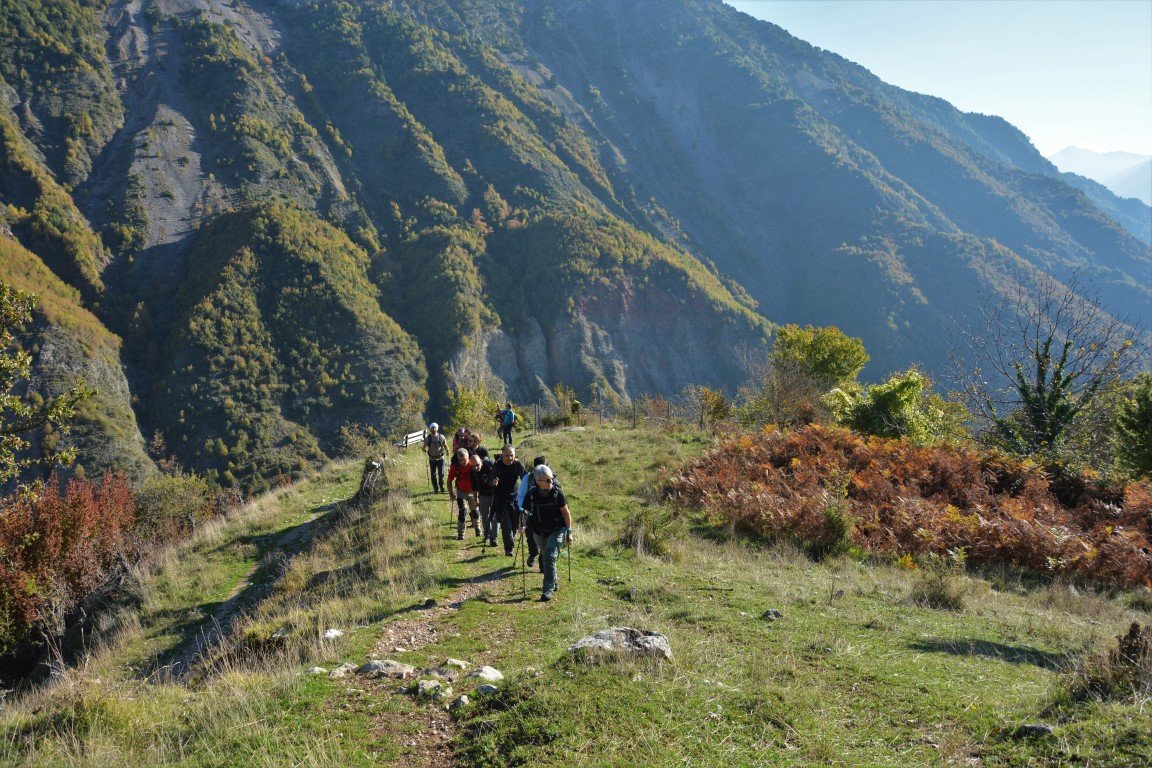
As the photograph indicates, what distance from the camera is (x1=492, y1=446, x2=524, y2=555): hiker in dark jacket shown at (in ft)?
34.0

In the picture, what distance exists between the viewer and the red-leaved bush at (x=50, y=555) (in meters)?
14.4

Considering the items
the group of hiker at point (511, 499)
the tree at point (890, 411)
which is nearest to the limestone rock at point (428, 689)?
the group of hiker at point (511, 499)

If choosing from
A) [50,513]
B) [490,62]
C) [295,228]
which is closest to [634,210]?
[490,62]

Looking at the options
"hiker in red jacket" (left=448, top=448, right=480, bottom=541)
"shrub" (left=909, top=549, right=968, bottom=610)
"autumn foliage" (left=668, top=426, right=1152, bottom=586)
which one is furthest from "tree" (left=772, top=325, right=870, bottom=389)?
"hiker in red jacket" (left=448, top=448, right=480, bottom=541)

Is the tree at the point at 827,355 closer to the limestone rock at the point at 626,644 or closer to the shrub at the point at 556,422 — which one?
the shrub at the point at 556,422

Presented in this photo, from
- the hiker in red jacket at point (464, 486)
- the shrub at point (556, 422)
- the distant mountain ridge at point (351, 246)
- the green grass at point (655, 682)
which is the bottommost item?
the shrub at point (556, 422)

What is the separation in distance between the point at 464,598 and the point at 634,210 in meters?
188

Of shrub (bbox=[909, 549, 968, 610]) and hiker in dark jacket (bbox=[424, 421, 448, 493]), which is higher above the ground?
hiker in dark jacket (bbox=[424, 421, 448, 493])

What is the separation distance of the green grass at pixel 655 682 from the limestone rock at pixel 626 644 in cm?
17

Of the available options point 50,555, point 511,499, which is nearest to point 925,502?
point 511,499

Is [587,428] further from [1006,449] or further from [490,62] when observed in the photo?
[490,62]

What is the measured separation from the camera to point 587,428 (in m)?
29.2

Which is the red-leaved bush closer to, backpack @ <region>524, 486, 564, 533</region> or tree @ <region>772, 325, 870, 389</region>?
backpack @ <region>524, 486, 564, 533</region>

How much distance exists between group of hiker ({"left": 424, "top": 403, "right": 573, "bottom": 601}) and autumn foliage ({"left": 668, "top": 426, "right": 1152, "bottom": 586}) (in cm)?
611
